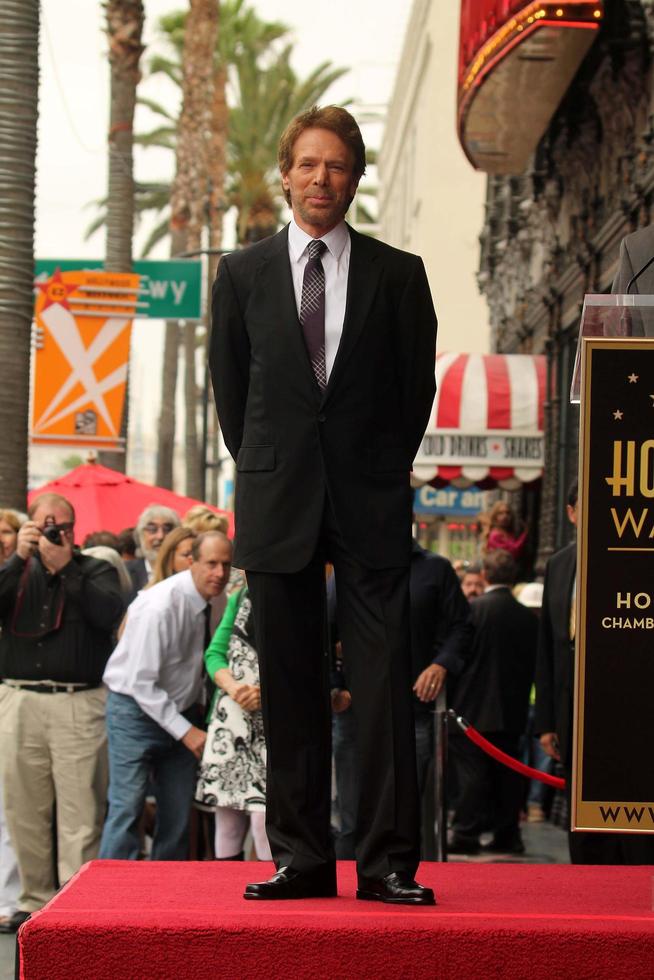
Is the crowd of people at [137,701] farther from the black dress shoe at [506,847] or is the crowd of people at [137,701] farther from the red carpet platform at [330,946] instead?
the red carpet platform at [330,946]

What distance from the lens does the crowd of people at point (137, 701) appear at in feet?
29.4

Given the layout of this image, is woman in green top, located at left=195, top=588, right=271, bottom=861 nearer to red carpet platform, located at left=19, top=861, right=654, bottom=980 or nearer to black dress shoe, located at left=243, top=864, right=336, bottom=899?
black dress shoe, located at left=243, top=864, right=336, bottom=899

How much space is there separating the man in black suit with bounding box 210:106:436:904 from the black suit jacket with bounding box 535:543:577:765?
3.69 meters

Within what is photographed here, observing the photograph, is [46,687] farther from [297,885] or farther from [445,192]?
[445,192]

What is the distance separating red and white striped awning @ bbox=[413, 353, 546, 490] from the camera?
20172 millimetres

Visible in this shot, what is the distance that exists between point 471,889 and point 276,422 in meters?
1.43

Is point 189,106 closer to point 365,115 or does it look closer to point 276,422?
point 276,422

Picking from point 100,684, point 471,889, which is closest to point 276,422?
point 471,889

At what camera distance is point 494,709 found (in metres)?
12.9

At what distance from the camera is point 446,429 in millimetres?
20172

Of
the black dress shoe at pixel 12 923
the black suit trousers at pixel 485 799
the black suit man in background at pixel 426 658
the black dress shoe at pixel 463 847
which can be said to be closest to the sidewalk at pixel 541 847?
the black dress shoe at pixel 463 847

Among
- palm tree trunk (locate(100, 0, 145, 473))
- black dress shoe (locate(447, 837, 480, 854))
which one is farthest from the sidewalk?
palm tree trunk (locate(100, 0, 145, 473))

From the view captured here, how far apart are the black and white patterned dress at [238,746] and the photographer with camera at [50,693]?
39.8 inches

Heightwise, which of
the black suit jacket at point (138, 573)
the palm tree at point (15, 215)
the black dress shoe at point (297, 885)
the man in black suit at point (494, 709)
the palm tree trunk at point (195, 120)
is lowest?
the man in black suit at point (494, 709)
